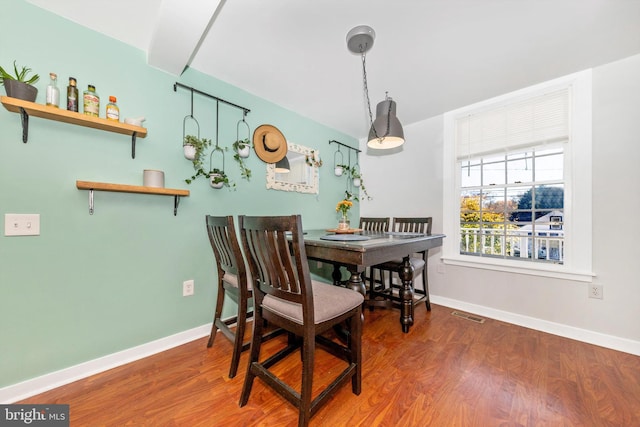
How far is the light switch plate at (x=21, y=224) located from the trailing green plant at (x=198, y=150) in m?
0.85

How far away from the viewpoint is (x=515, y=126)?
235cm

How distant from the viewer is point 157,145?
176 centimetres

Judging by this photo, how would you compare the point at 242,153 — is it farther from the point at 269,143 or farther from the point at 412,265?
the point at 412,265

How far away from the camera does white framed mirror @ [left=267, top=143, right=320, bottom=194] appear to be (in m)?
2.52

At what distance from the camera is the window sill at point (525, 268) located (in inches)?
78.4

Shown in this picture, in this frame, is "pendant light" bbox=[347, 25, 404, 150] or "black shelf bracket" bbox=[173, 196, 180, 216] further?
"black shelf bracket" bbox=[173, 196, 180, 216]

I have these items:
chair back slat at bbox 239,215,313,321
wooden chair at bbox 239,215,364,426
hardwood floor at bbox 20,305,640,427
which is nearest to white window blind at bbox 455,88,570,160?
hardwood floor at bbox 20,305,640,427

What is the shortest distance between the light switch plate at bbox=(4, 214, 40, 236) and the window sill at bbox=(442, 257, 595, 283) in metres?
3.47

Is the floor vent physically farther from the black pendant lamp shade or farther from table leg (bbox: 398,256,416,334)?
the black pendant lamp shade

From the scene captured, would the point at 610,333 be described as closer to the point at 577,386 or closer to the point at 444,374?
the point at 577,386

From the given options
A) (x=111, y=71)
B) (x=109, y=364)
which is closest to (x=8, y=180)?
(x=111, y=71)

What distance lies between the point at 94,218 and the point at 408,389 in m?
2.27

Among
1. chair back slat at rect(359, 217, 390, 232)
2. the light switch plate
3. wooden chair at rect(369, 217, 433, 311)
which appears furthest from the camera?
chair back slat at rect(359, 217, 390, 232)
